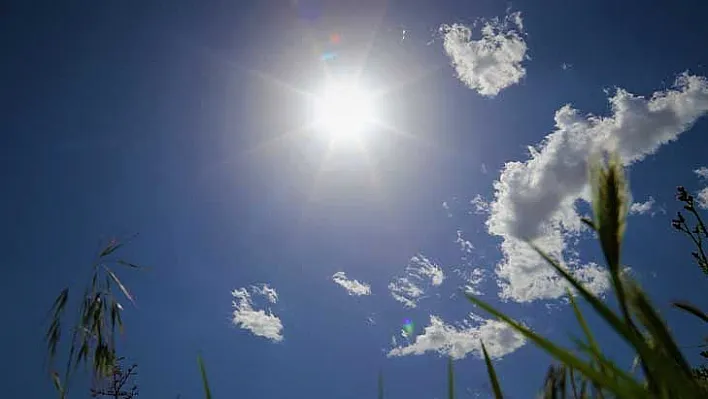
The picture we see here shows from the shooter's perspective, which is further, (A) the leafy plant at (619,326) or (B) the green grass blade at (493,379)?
(B) the green grass blade at (493,379)

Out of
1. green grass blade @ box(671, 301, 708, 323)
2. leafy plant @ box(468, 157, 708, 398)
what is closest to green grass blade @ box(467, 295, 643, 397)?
leafy plant @ box(468, 157, 708, 398)

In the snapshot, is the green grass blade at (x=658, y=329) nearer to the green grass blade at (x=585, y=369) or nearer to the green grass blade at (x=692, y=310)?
the green grass blade at (x=585, y=369)

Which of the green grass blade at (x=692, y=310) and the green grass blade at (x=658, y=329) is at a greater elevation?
the green grass blade at (x=692, y=310)

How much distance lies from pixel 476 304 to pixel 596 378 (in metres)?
0.18

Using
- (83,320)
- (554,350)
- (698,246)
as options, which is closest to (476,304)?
(554,350)

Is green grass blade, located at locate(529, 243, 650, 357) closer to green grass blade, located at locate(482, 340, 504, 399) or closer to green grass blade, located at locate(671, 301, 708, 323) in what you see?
green grass blade, located at locate(482, 340, 504, 399)

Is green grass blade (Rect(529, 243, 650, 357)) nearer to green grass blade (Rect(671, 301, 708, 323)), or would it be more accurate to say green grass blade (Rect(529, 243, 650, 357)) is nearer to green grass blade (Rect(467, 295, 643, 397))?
green grass blade (Rect(467, 295, 643, 397))

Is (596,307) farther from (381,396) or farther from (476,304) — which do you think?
(381,396)

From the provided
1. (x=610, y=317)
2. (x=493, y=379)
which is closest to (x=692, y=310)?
(x=493, y=379)

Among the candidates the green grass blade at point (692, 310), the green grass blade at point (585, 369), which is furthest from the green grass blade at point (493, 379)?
the green grass blade at point (692, 310)

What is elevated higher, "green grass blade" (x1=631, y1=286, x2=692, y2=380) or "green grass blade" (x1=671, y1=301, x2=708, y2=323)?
"green grass blade" (x1=671, y1=301, x2=708, y2=323)

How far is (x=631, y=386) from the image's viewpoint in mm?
432

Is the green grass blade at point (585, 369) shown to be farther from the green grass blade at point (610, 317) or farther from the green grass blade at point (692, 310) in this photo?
the green grass blade at point (692, 310)

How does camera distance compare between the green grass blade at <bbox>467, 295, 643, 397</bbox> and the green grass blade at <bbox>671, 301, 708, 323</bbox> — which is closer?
the green grass blade at <bbox>467, 295, 643, 397</bbox>
